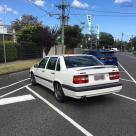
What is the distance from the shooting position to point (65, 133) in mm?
5875

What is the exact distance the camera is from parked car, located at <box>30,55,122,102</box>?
799 cm

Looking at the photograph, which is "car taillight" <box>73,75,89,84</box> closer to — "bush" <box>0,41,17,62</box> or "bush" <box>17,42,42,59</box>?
"bush" <box>0,41,17,62</box>

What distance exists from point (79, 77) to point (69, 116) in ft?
4.17

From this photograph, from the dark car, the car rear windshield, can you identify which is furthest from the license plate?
the dark car

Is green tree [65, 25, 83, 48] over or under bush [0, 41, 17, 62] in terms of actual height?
over

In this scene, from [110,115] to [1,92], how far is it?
5.34 metres

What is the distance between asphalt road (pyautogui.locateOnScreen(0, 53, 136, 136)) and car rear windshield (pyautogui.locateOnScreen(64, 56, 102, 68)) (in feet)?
3.72

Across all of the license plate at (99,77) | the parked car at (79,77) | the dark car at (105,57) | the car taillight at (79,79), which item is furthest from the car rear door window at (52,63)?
the dark car at (105,57)

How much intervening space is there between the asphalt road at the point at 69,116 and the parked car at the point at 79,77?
0.43 m

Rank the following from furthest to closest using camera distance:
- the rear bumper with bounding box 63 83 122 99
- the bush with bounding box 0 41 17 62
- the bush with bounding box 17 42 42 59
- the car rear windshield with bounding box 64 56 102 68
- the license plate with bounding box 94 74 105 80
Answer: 1. the bush with bounding box 17 42 42 59
2. the bush with bounding box 0 41 17 62
3. the car rear windshield with bounding box 64 56 102 68
4. the license plate with bounding box 94 74 105 80
5. the rear bumper with bounding box 63 83 122 99

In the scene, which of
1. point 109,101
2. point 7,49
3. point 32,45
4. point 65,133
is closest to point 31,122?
point 65,133

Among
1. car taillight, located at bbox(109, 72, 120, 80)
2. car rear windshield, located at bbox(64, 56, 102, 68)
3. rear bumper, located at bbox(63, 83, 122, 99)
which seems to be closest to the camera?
rear bumper, located at bbox(63, 83, 122, 99)

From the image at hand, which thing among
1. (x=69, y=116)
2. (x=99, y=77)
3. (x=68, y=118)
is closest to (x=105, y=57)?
(x=99, y=77)

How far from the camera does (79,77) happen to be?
799cm
